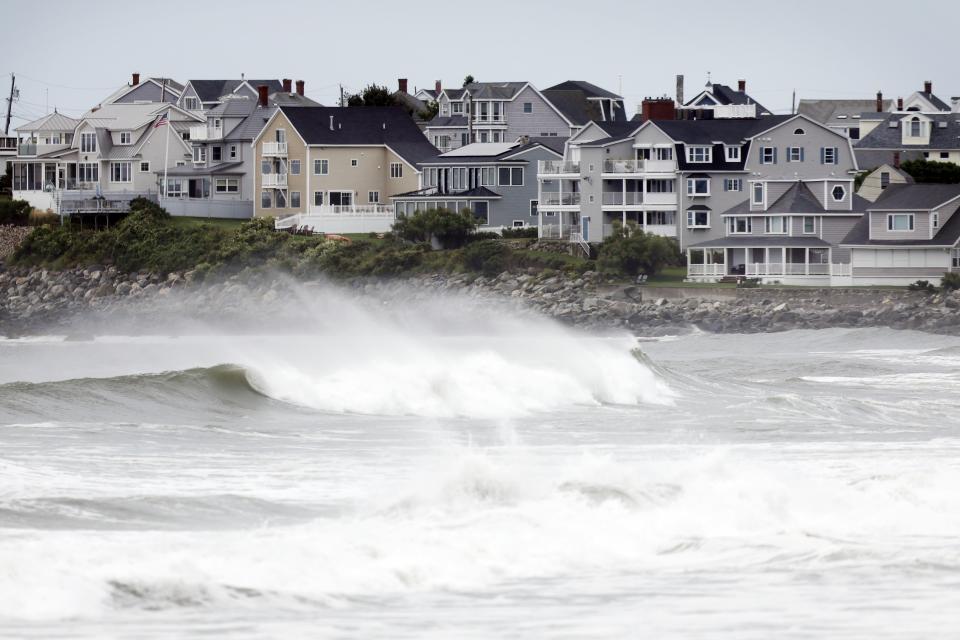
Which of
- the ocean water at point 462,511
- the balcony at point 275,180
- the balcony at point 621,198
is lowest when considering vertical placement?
the ocean water at point 462,511

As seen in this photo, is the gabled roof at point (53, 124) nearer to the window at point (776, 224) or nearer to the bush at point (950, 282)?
the window at point (776, 224)

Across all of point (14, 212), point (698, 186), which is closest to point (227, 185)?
point (14, 212)

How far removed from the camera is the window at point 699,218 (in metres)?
70.4

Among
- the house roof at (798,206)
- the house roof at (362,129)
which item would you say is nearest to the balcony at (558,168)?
the house roof at (798,206)

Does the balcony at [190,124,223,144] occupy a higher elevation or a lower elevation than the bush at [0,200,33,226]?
higher

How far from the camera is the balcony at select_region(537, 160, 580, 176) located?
241 feet

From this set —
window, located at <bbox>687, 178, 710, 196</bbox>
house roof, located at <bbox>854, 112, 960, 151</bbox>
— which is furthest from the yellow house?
house roof, located at <bbox>854, 112, 960, 151</bbox>

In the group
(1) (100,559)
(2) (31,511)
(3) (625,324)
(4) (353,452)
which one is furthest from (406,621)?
(3) (625,324)

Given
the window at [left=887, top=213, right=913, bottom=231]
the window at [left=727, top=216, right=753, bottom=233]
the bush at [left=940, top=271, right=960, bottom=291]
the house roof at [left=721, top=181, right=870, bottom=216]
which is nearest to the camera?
the bush at [left=940, top=271, right=960, bottom=291]

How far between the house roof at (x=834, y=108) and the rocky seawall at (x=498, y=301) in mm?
55815

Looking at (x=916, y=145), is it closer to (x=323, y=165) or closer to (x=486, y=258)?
(x=323, y=165)

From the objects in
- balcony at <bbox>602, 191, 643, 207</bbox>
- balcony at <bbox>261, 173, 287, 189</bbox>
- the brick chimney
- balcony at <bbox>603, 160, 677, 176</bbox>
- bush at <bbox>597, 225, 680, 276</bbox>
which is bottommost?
bush at <bbox>597, 225, 680, 276</bbox>

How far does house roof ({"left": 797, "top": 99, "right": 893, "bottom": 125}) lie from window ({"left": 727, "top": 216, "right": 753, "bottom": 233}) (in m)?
51.4

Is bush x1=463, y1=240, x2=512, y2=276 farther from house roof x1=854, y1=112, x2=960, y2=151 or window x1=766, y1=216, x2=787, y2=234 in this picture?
house roof x1=854, y1=112, x2=960, y2=151
